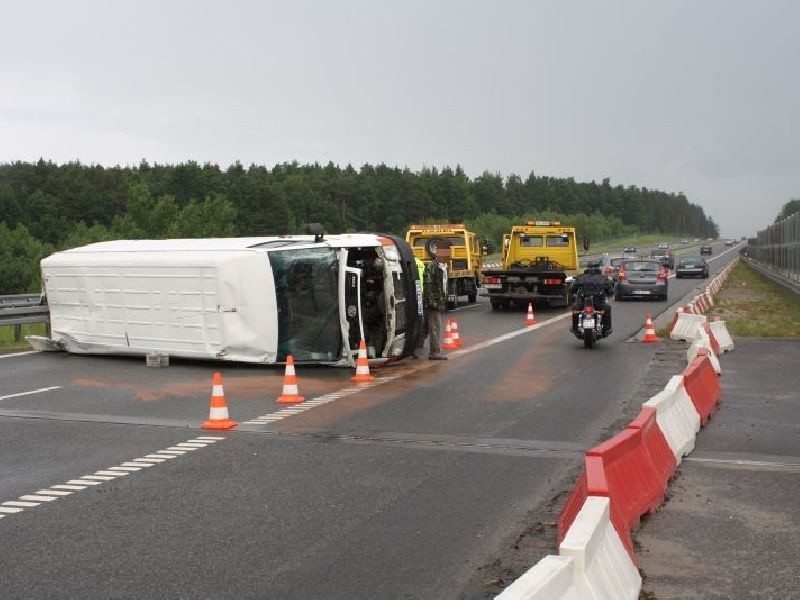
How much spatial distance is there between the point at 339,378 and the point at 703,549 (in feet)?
30.8

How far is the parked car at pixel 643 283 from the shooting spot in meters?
35.7

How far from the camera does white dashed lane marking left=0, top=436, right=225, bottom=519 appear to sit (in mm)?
7404

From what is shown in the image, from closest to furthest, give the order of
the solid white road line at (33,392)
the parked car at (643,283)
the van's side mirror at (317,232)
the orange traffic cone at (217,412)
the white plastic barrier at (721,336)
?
the orange traffic cone at (217,412)
the solid white road line at (33,392)
the van's side mirror at (317,232)
the white plastic barrier at (721,336)
the parked car at (643,283)

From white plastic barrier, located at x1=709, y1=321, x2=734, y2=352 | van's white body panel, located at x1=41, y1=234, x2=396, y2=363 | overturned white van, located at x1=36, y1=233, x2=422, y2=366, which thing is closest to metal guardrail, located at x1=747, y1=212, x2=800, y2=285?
white plastic barrier, located at x1=709, y1=321, x2=734, y2=352

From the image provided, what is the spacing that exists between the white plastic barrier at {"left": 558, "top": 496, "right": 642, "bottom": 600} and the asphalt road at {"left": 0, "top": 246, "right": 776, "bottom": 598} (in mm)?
712

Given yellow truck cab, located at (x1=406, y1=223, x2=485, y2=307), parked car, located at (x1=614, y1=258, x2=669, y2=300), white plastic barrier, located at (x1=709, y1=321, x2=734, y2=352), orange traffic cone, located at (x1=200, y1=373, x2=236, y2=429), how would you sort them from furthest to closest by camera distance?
parked car, located at (x1=614, y1=258, x2=669, y2=300)
yellow truck cab, located at (x1=406, y1=223, x2=485, y2=307)
white plastic barrier, located at (x1=709, y1=321, x2=734, y2=352)
orange traffic cone, located at (x1=200, y1=373, x2=236, y2=429)

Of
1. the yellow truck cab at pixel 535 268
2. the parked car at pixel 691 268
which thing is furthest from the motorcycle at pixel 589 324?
the parked car at pixel 691 268

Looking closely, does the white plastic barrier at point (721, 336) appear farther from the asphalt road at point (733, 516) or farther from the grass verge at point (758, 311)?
the asphalt road at point (733, 516)

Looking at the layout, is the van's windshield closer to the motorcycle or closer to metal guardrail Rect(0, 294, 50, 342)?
the motorcycle

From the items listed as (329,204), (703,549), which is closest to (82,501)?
(703,549)

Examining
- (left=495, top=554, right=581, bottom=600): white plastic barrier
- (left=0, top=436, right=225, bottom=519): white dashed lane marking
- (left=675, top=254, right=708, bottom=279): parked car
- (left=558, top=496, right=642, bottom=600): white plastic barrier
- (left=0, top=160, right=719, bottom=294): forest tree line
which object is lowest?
(left=675, top=254, right=708, bottom=279): parked car

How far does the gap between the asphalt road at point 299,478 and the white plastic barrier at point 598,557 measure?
2.34ft

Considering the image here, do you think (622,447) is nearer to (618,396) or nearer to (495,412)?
(495,412)

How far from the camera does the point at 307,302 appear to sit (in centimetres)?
1597
